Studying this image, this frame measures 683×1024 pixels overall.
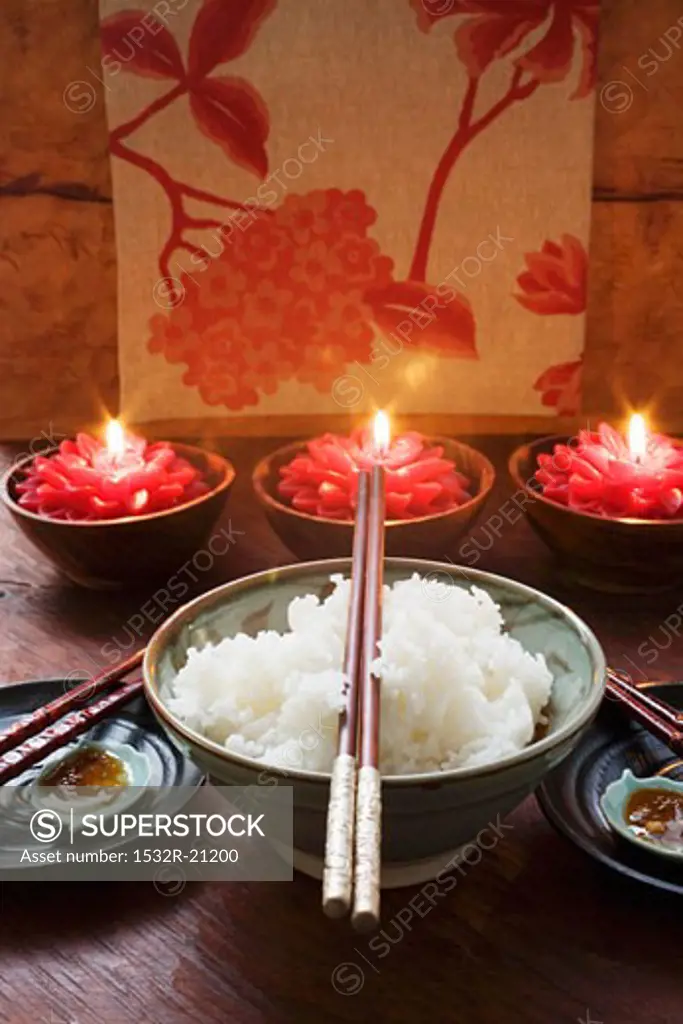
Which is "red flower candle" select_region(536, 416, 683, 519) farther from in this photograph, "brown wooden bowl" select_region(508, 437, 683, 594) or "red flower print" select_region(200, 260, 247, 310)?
"red flower print" select_region(200, 260, 247, 310)

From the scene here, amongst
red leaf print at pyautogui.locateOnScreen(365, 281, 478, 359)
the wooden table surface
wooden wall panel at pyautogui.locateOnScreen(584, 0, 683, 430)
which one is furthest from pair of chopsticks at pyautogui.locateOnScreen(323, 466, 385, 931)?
wooden wall panel at pyautogui.locateOnScreen(584, 0, 683, 430)

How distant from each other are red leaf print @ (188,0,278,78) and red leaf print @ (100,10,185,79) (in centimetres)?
3

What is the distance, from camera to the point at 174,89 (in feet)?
4.98

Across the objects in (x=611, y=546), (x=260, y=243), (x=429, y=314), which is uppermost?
(x=260, y=243)

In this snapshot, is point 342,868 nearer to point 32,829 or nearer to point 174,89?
point 32,829

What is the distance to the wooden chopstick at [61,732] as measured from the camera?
2.76ft

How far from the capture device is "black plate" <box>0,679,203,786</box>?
877 millimetres

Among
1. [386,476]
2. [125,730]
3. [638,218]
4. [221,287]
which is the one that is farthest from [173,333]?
[125,730]

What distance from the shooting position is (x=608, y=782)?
879 millimetres

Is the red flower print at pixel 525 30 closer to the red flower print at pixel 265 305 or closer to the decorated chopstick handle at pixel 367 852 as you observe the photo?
the red flower print at pixel 265 305

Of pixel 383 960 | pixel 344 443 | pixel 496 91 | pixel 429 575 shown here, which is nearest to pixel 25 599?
pixel 344 443

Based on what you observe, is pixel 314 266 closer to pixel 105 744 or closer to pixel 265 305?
pixel 265 305

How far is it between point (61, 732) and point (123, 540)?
36cm

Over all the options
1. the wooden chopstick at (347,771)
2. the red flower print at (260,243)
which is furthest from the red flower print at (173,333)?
the wooden chopstick at (347,771)
